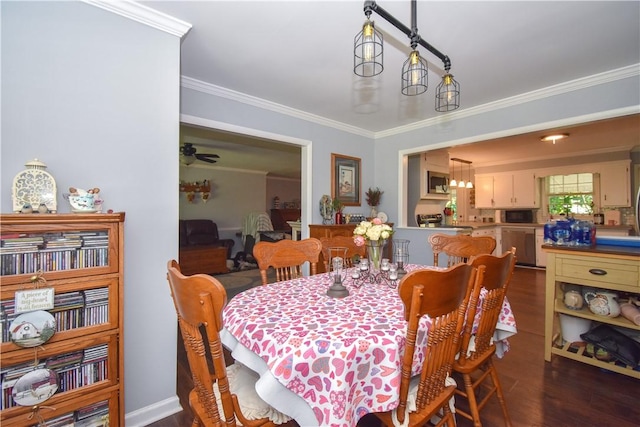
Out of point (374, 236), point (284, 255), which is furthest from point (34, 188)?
point (374, 236)

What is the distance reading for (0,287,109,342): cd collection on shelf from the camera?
134cm

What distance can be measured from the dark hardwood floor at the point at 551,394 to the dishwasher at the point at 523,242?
4.21m

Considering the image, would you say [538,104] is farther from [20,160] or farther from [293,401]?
[20,160]

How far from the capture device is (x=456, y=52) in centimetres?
229

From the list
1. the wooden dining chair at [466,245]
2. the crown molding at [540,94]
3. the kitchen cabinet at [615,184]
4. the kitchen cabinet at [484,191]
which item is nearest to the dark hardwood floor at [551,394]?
the wooden dining chair at [466,245]

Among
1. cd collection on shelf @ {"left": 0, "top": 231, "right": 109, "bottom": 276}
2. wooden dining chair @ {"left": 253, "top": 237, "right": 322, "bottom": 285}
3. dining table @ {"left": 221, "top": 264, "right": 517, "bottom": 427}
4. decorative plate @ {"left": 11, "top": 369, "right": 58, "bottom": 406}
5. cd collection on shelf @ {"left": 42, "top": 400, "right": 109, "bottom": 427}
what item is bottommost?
cd collection on shelf @ {"left": 42, "top": 400, "right": 109, "bottom": 427}

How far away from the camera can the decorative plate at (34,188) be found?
4.38 feet

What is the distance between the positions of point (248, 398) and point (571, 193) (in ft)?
25.3

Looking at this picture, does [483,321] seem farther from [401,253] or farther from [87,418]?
[87,418]

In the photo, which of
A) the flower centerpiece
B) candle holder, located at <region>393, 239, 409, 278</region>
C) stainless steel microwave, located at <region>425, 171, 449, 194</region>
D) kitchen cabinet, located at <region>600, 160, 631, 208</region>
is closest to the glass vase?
the flower centerpiece

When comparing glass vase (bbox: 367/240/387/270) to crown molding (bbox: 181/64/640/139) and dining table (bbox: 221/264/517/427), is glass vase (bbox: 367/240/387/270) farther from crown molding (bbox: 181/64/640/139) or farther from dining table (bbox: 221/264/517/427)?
crown molding (bbox: 181/64/640/139)

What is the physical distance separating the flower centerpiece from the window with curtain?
262 inches

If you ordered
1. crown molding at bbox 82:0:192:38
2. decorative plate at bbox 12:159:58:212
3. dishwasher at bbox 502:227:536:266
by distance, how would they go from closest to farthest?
decorative plate at bbox 12:159:58:212, crown molding at bbox 82:0:192:38, dishwasher at bbox 502:227:536:266

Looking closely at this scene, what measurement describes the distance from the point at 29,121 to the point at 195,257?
171 inches
